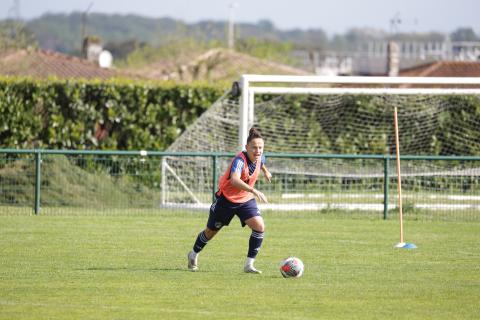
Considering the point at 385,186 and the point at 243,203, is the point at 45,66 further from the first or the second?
the point at 243,203

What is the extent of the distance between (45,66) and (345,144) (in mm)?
17249

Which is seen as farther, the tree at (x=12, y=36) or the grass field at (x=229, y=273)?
the tree at (x=12, y=36)

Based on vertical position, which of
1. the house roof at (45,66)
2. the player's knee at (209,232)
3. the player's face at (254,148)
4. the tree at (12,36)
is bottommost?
the player's knee at (209,232)

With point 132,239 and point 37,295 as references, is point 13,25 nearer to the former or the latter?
Answer: point 132,239

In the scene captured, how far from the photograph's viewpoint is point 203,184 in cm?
2275

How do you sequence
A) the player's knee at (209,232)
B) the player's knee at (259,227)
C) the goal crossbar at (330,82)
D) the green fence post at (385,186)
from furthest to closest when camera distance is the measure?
1. the goal crossbar at (330,82)
2. the green fence post at (385,186)
3. the player's knee at (209,232)
4. the player's knee at (259,227)

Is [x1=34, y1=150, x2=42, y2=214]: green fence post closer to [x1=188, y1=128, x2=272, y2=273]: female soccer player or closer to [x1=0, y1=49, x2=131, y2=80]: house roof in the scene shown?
[x1=188, y1=128, x2=272, y2=273]: female soccer player

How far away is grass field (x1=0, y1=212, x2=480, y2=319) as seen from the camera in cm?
1016

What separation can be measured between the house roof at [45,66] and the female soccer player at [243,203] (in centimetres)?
2520

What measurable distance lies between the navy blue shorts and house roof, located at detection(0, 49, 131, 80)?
25.2m

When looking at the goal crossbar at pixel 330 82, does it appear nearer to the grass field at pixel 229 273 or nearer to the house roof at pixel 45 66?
the grass field at pixel 229 273

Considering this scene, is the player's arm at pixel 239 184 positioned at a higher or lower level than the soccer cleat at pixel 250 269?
higher

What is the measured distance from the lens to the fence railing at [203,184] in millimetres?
21625

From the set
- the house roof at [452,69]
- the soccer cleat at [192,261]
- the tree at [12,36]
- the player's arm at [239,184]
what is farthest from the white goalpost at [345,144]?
the tree at [12,36]
